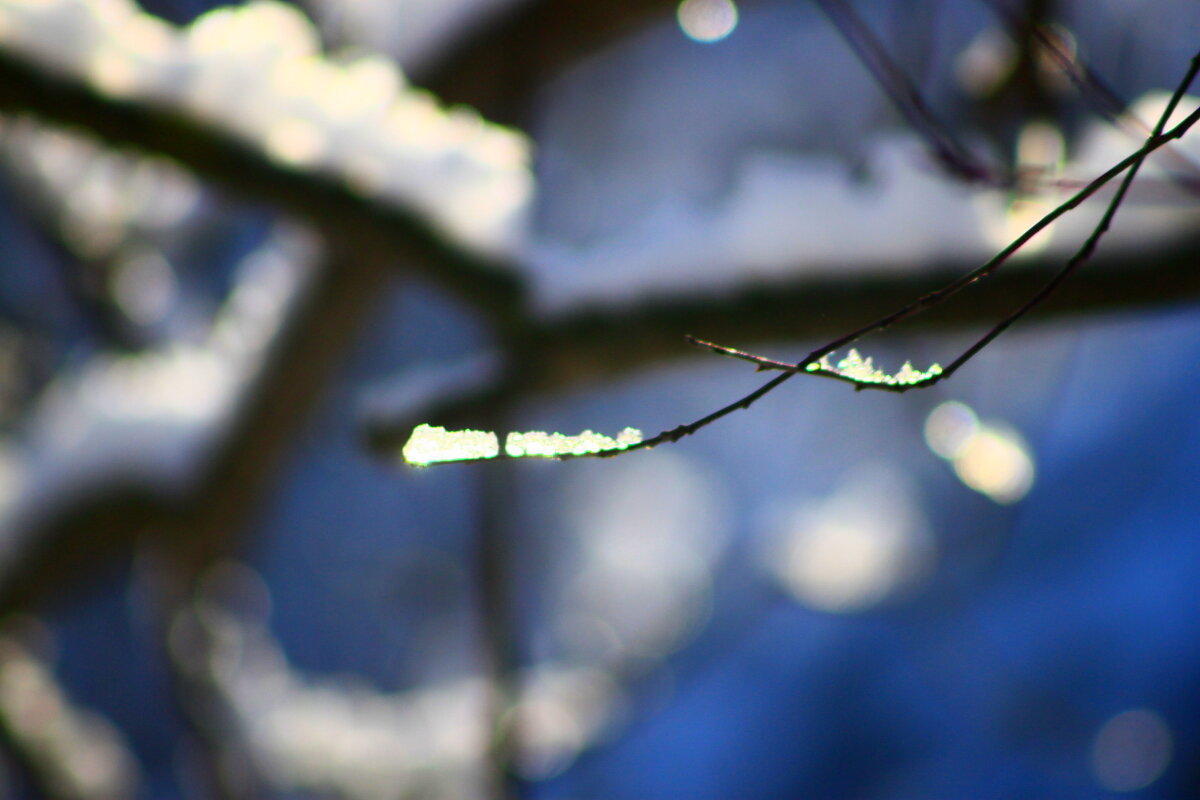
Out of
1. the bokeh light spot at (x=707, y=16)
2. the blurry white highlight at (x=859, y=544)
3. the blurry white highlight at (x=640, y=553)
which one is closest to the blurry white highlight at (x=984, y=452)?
the bokeh light spot at (x=707, y=16)

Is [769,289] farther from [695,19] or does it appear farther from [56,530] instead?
[56,530]

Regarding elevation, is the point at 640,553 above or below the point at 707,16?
above

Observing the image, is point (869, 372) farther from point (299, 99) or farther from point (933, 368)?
point (299, 99)

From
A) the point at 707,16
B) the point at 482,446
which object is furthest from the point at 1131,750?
the point at 482,446

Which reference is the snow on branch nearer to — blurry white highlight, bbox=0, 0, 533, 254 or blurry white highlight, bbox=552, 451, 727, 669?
blurry white highlight, bbox=0, 0, 533, 254

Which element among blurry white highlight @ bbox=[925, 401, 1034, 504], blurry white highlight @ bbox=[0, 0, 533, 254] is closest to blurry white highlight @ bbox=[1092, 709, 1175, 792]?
blurry white highlight @ bbox=[925, 401, 1034, 504]

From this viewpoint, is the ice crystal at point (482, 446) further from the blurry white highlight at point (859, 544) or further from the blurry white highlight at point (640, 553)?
the blurry white highlight at point (640, 553)
